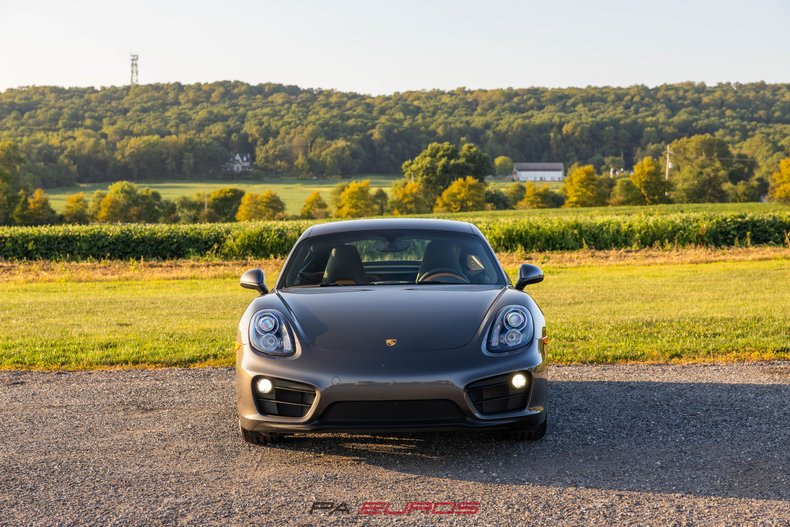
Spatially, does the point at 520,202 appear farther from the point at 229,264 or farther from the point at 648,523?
the point at 648,523

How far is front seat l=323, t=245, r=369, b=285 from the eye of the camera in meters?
6.53

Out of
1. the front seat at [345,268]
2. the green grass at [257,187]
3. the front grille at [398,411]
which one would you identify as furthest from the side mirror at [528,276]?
the green grass at [257,187]

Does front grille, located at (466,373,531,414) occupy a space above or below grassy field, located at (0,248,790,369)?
above

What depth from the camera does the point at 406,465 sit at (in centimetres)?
518

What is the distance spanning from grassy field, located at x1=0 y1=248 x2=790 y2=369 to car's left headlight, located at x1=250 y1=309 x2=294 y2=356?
3.60 meters

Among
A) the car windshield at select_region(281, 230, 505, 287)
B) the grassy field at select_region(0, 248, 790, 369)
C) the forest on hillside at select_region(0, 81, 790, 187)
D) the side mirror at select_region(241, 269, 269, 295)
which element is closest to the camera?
the side mirror at select_region(241, 269, 269, 295)

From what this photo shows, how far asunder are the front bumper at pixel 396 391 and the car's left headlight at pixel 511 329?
0.43 feet

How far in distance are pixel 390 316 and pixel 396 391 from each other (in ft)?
2.21

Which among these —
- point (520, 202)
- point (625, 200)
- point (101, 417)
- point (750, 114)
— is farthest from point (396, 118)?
point (101, 417)

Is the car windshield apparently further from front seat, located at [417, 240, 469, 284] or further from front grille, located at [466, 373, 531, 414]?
front grille, located at [466, 373, 531, 414]

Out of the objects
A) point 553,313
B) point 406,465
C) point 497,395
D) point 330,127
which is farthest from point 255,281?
point 330,127

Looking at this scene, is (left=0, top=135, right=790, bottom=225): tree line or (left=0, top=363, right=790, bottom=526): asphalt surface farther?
(left=0, top=135, right=790, bottom=225): tree line

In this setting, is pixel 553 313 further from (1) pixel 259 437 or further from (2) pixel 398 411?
(2) pixel 398 411

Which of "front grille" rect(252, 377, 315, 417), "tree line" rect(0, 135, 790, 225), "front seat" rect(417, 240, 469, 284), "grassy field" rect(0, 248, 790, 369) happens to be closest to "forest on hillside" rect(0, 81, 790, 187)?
"tree line" rect(0, 135, 790, 225)
